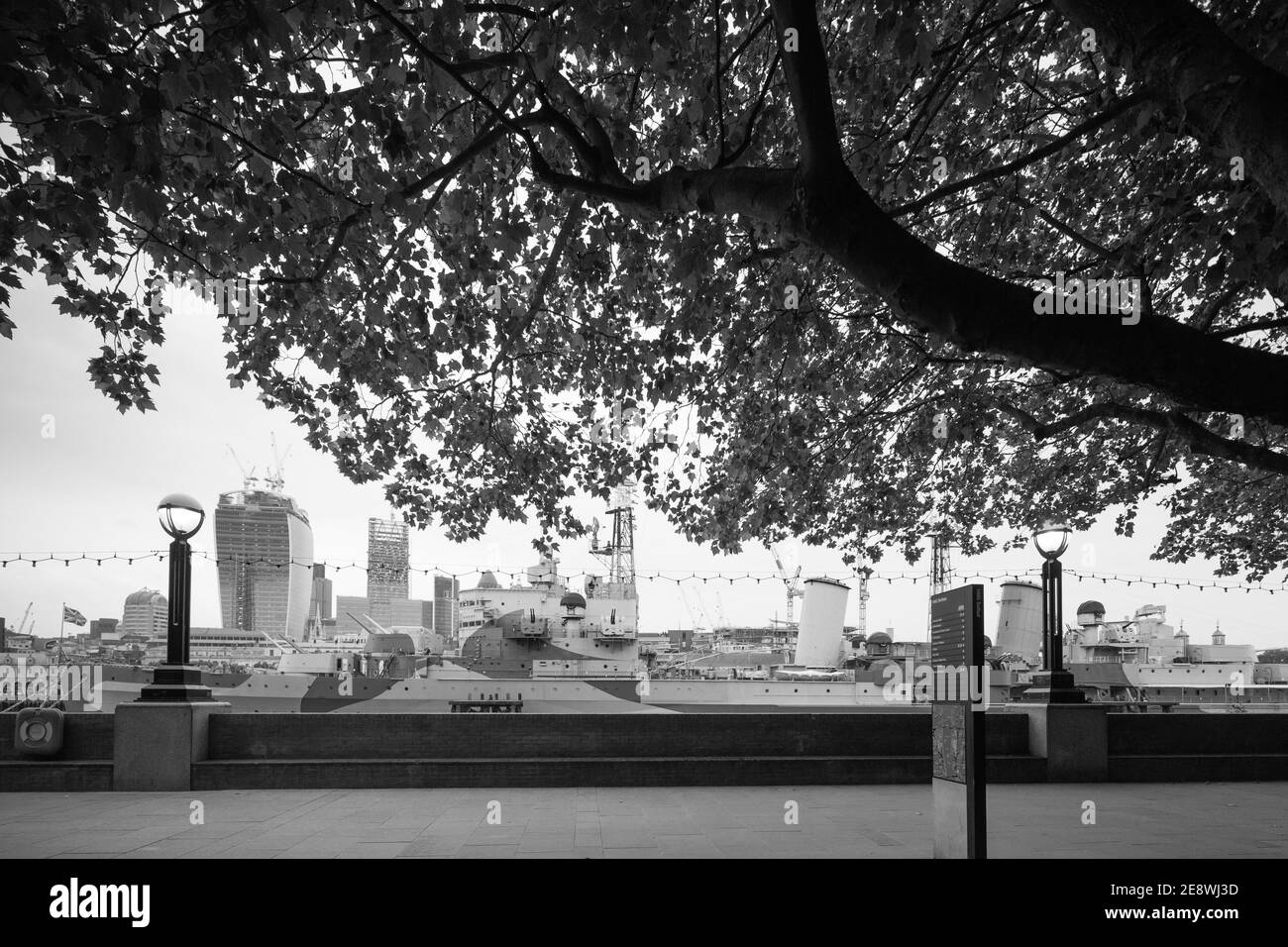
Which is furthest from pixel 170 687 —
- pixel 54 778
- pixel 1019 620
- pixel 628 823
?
pixel 1019 620

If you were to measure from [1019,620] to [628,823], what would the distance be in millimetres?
40411

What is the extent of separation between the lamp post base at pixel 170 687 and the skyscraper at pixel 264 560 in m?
9.75

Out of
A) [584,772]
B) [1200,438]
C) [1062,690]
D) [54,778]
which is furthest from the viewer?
[1062,690]

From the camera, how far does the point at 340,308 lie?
36.6 feet

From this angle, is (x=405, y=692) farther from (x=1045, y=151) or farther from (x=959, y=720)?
(x=1045, y=151)

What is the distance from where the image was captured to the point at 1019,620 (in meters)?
42.6

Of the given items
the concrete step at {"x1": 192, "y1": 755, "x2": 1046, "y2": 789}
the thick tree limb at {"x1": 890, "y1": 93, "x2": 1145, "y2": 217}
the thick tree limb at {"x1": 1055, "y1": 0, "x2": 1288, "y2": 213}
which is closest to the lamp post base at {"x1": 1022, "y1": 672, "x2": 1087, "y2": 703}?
the concrete step at {"x1": 192, "y1": 755, "x2": 1046, "y2": 789}

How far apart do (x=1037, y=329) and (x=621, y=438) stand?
351 inches

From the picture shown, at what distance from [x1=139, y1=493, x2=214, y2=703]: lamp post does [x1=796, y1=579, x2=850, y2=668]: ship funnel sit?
1318 inches

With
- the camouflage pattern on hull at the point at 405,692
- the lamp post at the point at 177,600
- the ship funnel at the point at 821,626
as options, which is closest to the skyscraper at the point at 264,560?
the camouflage pattern on hull at the point at 405,692

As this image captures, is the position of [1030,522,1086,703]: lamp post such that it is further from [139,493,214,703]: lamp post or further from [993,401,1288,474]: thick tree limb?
[139,493,214,703]: lamp post

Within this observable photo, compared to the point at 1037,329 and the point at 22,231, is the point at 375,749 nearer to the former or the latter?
the point at 22,231

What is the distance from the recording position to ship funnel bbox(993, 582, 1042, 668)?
139ft

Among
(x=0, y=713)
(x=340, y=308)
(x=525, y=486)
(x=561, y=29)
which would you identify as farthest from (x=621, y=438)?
(x=0, y=713)
